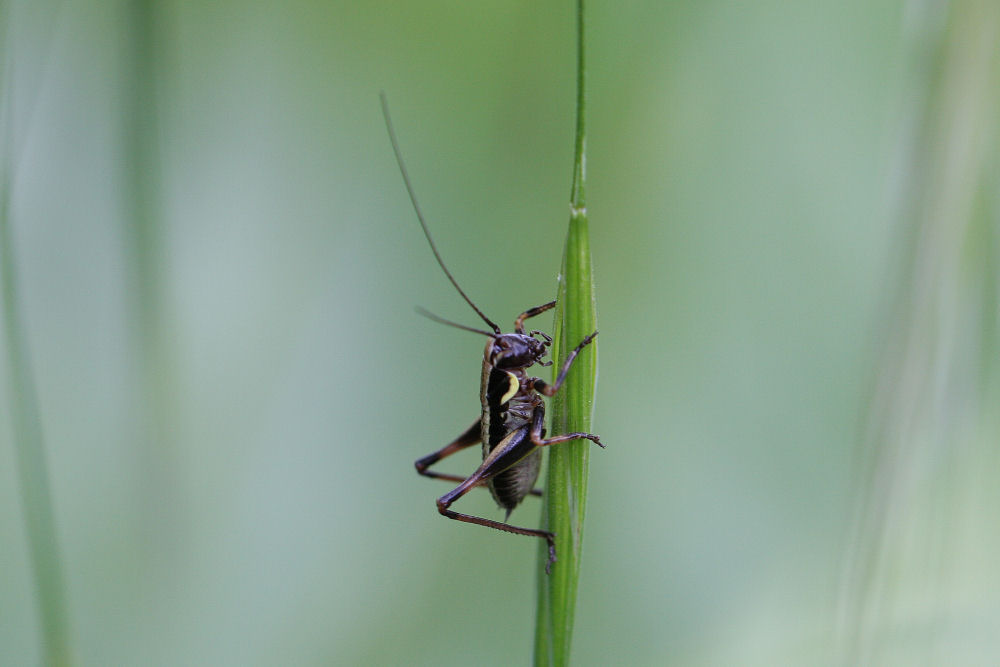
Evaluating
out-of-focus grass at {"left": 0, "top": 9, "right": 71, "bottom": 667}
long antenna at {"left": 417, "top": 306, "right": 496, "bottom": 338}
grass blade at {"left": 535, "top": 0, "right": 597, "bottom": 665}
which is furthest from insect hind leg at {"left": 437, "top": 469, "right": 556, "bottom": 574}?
out-of-focus grass at {"left": 0, "top": 9, "right": 71, "bottom": 667}

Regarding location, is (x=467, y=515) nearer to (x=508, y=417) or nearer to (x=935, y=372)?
(x=508, y=417)

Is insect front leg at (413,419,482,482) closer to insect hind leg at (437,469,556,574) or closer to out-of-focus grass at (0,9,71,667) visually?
insect hind leg at (437,469,556,574)

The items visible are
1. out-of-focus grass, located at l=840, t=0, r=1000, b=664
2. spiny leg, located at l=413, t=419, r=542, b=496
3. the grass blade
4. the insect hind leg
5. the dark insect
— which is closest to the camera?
out-of-focus grass, located at l=840, t=0, r=1000, b=664

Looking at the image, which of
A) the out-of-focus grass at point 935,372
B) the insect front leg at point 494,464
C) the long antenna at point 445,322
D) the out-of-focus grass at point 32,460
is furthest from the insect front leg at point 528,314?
the out-of-focus grass at point 32,460

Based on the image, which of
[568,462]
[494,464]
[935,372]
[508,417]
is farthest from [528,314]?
[935,372]

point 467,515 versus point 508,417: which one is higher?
point 508,417

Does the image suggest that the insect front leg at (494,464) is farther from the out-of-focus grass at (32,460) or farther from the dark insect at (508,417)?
the out-of-focus grass at (32,460)
